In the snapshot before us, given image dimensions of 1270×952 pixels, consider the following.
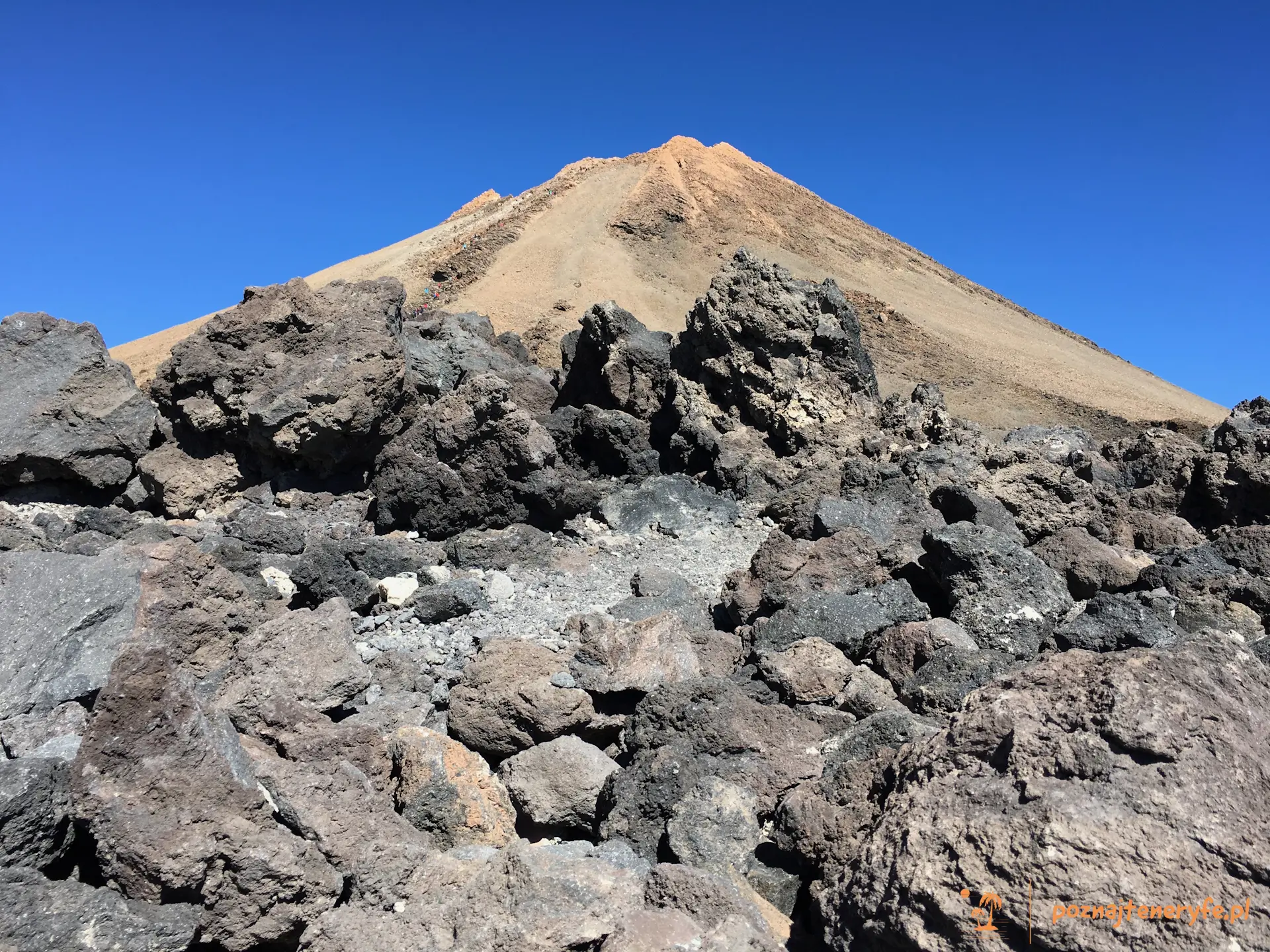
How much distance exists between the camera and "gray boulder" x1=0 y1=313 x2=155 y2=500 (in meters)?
8.86

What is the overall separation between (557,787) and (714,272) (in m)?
25.8

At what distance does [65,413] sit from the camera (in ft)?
29.6

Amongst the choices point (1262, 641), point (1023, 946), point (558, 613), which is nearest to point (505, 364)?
point (558, 613)

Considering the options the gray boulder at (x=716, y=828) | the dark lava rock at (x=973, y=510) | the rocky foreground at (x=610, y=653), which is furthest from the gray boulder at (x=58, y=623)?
the dark lava rock at (x=973, y=510)

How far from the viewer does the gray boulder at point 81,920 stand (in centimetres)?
274

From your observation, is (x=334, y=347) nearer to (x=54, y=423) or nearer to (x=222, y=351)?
(x=222, y=351)

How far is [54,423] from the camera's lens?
29.4 ft

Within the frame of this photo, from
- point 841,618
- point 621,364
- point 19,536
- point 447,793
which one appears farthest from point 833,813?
point 621,364

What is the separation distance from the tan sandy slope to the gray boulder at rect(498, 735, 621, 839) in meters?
16.8

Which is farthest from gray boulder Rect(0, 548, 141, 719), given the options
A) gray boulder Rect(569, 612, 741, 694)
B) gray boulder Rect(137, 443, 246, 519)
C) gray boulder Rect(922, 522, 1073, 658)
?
gray boulder Rect(922, 522, 1073, 658)

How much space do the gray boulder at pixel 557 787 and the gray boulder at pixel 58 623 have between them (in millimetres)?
2095

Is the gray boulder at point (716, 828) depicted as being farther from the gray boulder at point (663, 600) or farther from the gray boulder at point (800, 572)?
the gray boulder at point (800, 572)

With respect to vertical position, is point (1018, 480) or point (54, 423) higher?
point (1018, 480)

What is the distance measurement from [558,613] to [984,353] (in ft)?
68.3
